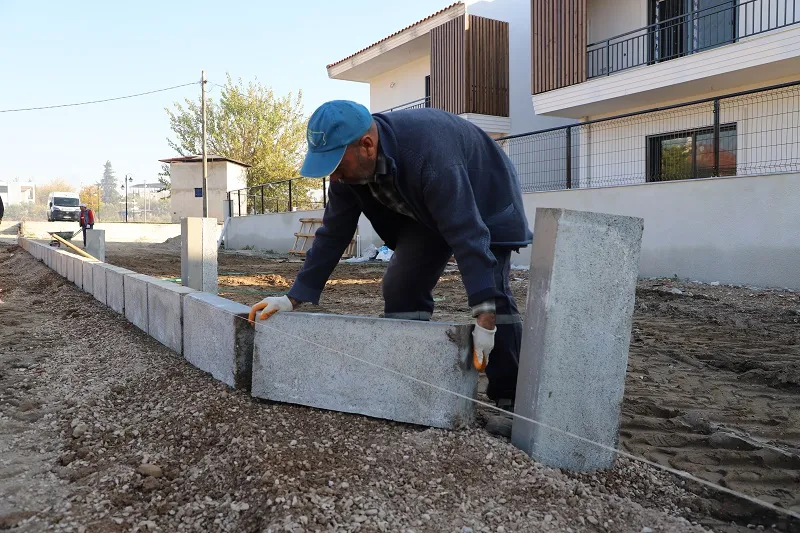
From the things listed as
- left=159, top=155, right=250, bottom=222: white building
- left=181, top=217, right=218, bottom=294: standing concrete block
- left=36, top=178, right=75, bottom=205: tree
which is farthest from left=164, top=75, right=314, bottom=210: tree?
left=36, top=178, right=75, bottom=205: tree

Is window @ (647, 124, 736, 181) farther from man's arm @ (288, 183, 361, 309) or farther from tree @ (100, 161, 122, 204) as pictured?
tree @ (100, 161, 122, 204)

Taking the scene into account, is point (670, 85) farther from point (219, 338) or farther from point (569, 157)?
point (219, 338)

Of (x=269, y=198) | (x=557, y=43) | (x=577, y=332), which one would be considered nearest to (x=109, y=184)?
Result: (x=269, y=198)

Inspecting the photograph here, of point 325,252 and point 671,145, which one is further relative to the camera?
point 671,145

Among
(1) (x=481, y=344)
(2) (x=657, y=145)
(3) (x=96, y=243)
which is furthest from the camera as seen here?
(2) (x=657, y=145)

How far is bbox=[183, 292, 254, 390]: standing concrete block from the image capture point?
3240mm

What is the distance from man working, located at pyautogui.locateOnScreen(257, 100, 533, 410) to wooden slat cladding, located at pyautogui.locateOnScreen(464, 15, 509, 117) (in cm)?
1476

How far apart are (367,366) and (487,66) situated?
53.0 ft

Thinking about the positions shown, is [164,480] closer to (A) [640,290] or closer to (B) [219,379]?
(B) [219,379]

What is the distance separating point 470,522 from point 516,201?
146cm

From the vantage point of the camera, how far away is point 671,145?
12.4 meters

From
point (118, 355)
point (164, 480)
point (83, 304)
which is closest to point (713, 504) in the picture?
point (164, 480)

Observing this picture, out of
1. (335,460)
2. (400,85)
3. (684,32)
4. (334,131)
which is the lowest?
(335,460)

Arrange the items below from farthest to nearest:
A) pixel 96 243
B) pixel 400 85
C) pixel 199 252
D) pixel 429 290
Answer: pixel 400 85 → pixel 96 243 → pixel 199 252 → pixel 429 290
